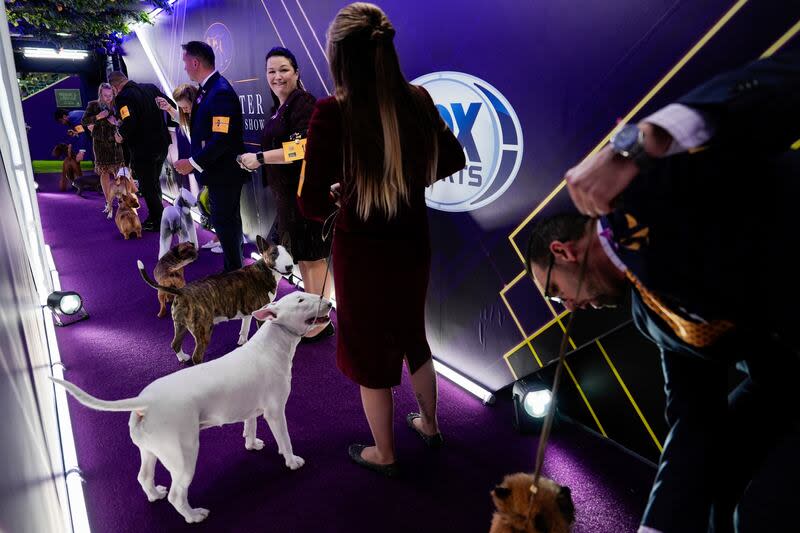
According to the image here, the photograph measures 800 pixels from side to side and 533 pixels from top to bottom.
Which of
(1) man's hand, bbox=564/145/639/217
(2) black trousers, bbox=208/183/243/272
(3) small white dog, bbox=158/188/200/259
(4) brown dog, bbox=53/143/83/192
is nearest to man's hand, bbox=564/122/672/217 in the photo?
(1) man's hand, bbox=564/145/639/217

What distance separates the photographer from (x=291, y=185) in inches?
122

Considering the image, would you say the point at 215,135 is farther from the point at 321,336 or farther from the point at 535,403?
the point at 535,403

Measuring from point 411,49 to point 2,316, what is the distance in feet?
7.62

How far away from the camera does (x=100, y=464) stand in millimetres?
2248

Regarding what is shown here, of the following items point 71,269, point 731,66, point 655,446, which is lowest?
point 71,269

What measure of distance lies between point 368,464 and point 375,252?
3.55 ft

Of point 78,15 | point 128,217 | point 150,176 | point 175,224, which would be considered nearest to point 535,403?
point 175,224

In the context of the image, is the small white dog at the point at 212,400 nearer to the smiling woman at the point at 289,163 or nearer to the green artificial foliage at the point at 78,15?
the smiling woman at the point at 289,163

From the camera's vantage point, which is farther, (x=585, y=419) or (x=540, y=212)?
(x=585, y=419)

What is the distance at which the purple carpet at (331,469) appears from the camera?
6.40ft

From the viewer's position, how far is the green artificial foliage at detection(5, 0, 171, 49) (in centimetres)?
768

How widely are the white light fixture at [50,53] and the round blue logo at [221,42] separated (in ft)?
27.3

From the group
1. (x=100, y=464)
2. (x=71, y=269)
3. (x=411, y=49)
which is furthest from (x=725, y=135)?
(x=71, y=269)

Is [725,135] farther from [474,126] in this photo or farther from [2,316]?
[474,126]
